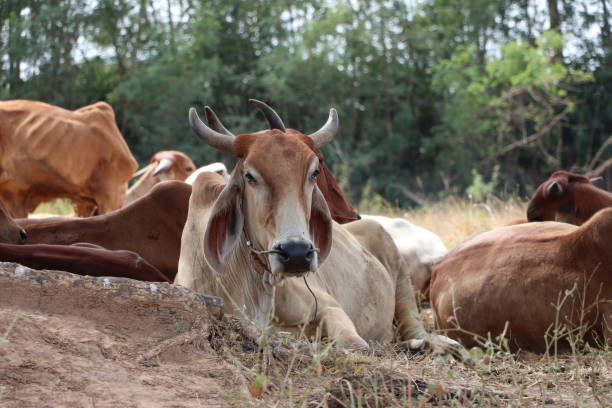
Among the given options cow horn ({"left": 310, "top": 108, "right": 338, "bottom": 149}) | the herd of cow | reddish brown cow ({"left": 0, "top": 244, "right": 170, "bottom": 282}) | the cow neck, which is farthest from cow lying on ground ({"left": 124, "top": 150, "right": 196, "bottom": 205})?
reddish brown cow ({"left": 0, "top": 244, "right": 170, "bottom": 282})

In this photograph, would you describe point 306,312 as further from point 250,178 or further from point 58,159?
point 58,159

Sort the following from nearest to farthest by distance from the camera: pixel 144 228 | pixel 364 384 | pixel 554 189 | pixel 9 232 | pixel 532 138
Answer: pixel 364 384
pixel 9 232
pixel 144 228
pixel 554 189
pixel 532 138

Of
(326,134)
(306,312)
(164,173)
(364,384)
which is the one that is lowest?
(306,312)

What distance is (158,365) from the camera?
249 cm

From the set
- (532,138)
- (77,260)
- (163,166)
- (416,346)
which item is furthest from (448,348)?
(532,138)

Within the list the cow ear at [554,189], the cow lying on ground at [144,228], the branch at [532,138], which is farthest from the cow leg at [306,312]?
the branch at [532,138]

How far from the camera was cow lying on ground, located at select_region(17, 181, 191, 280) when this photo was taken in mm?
5055

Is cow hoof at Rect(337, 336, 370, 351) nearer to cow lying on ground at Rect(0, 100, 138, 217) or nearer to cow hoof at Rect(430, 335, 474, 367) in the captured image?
cow hoof at Rect(430, 335, 474, 367)

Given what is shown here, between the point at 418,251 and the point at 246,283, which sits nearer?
the point at 246,283

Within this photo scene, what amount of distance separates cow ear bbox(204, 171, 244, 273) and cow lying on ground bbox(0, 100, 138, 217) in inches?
210

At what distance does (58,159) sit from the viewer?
8.56 m

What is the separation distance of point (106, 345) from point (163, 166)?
731cm

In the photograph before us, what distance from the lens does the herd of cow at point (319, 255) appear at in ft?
11.6

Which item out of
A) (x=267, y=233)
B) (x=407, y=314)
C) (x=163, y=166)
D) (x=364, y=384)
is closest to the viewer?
(x=364, y=384)
